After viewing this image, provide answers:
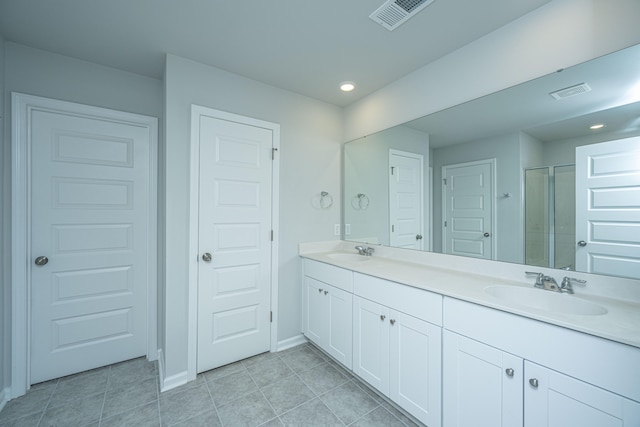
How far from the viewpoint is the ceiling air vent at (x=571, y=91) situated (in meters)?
1.39

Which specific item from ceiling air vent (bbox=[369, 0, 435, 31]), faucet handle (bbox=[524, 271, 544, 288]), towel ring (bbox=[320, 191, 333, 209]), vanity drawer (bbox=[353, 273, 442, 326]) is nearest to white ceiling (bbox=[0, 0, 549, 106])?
ceiling air vent (bbox=[369, 0, 435, 31])

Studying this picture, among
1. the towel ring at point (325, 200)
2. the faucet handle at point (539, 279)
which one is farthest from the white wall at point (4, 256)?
the faucet handle at point (539, 279)

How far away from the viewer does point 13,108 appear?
1825mm

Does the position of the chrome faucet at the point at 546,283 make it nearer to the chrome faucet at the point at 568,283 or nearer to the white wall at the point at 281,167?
the chrome faucet at the point at 568,283

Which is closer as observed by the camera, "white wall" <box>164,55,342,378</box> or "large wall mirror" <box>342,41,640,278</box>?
"large wall mirror" <box>342,41,640,278</box>

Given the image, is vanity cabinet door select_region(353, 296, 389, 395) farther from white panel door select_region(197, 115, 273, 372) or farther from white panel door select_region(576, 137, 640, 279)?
white panel door select_region(576, 137, 640, 279)

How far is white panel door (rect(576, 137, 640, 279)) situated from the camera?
1.25 metres

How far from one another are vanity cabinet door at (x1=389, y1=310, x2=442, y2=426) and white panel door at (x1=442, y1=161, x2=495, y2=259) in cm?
Answer: 72

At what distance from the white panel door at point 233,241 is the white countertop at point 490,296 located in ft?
1.97

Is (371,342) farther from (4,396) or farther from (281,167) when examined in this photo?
(4,396)

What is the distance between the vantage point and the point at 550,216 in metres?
1.51

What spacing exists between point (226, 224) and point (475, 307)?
6.04 ft

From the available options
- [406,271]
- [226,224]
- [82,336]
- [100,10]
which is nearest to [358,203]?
[406,271]

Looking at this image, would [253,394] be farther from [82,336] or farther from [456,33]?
[456,33]
